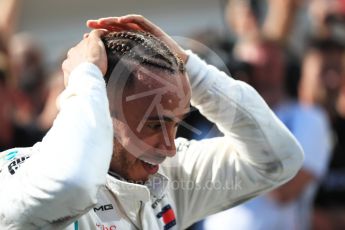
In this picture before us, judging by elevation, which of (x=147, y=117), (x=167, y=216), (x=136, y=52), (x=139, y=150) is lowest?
(x=167, y=216)

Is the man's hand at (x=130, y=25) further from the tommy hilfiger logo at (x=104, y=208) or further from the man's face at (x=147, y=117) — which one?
the tommy hilfiger logo at (x=104, y=208)

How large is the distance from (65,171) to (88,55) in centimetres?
49

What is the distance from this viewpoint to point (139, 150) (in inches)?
125

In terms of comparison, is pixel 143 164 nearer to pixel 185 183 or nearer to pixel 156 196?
pixel 156 196

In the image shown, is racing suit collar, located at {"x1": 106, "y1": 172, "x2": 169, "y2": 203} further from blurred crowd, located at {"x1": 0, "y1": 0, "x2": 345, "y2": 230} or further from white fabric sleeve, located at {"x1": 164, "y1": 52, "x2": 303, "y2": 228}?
blurred crowd, located at {"x1": 0, "y1": 0, "x2": 345, "y2": 230}

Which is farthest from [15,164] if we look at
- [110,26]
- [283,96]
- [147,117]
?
[283,96]

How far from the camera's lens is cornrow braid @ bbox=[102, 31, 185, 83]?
3.16 metres

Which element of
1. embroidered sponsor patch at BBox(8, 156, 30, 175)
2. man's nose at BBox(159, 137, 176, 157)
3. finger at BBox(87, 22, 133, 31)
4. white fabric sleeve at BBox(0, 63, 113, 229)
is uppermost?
finger at BBox(87, 22, 133, 31)

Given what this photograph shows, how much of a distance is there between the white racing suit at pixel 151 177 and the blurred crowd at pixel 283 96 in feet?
3.52

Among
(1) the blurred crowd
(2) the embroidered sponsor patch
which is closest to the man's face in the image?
(2) the embroidered sponsor patch

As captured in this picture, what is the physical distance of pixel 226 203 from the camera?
376 cm

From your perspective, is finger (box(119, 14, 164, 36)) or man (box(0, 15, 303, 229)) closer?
man (box(0, 15, 303, 229))

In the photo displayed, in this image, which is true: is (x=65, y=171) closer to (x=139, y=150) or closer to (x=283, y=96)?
(x=139, y=150)

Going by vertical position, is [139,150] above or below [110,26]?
below
